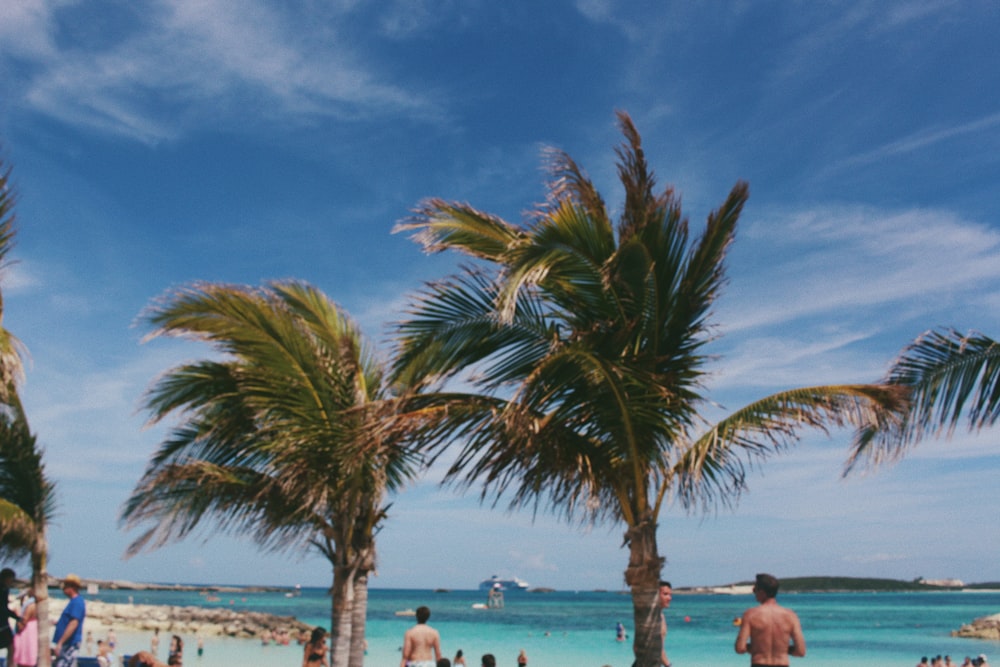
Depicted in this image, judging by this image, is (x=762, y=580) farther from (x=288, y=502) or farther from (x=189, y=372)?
(x=189, y=372)

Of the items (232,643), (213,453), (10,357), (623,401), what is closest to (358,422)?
(213,453)

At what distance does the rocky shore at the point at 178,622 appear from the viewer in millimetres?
45406

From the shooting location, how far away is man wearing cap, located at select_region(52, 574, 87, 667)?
7.58m

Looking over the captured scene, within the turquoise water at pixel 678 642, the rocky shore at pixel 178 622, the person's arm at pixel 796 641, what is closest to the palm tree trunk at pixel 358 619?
the person's arm at pixel 796 641

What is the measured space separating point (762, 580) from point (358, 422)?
14.6 feet

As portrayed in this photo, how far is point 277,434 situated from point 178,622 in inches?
1821

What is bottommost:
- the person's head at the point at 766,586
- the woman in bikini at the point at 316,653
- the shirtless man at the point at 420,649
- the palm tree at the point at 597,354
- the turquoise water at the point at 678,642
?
the turquoise water at the point at 678,642

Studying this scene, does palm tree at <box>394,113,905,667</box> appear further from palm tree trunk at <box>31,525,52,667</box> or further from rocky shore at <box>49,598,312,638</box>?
rocky shore at <box>49,598,312,638</box>

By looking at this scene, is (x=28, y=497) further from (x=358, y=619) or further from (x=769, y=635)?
(x=769, y=635)

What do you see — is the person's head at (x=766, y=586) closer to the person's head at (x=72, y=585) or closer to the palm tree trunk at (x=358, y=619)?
the palm tree trunk at (x=358, y=619)

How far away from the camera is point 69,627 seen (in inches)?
299

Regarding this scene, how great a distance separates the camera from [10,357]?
4.50 meters

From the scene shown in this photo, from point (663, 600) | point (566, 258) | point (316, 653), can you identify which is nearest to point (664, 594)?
point (663, 600)

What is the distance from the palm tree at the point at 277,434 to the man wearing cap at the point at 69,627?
5.06 ft
